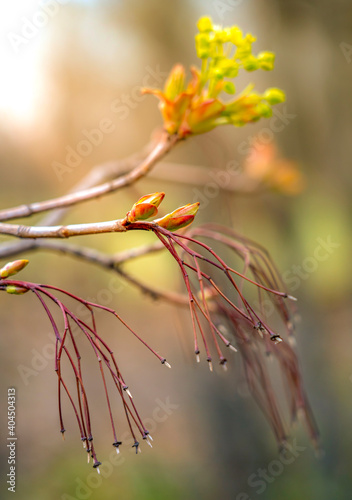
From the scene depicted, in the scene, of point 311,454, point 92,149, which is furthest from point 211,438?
point 92,149

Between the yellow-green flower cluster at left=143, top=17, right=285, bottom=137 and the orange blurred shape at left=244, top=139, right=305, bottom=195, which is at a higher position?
the orange blurred shape at left=244, top=139, right=305, bottom=195

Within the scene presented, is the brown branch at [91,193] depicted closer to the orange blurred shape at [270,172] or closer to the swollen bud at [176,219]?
the swollen bud at [176,219]

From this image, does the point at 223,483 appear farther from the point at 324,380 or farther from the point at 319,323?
the point at 319,323

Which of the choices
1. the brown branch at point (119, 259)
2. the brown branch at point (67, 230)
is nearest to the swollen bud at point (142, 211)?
the brown branch at point (67, 230)

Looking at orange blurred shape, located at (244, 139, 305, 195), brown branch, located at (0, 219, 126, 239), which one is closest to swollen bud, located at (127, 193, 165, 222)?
brown branch, located at (0, 219, 126, 239)

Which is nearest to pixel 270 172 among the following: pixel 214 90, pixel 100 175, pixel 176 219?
pixel 100 175

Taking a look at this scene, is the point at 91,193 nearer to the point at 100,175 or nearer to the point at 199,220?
the point at 100,175

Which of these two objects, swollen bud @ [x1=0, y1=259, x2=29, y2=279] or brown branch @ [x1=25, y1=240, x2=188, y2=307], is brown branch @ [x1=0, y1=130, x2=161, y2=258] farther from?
swollen bud @ [x1=0, y1=259, x2=29, y2=279]
